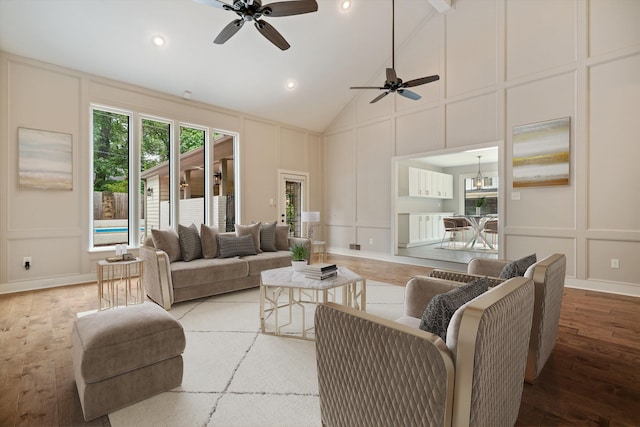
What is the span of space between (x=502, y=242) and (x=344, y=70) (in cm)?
461

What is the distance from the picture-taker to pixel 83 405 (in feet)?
5.30

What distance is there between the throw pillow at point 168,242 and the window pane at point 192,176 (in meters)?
2.01

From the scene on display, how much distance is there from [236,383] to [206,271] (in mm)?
1992

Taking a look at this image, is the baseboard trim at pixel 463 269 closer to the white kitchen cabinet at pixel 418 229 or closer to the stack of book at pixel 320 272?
the white kitchen cabinet at pixel 418 229

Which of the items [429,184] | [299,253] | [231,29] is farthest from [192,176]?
[429,184]

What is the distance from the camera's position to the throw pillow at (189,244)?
4.00 m

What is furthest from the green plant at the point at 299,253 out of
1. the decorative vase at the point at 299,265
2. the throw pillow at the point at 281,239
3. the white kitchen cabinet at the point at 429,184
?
the white kitchen cabinet at the point at 429,184

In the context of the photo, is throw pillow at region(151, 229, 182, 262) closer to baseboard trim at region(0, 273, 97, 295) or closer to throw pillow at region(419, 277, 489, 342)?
baseboard trim at region(0, 273, 97, 295)

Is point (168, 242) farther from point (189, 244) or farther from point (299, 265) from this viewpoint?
point (299, 265)

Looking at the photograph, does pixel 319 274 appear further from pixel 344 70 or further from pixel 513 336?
pixel 344 70

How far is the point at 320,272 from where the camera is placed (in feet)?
9.20

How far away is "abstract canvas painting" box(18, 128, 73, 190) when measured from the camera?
4.22m

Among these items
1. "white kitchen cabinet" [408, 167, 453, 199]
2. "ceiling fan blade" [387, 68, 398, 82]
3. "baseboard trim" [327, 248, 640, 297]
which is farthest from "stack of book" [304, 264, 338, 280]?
"white kitchen cabinet" [408, 167, 453, 199]

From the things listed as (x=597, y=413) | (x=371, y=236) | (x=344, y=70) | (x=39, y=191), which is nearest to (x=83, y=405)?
(x=597, y=413)
